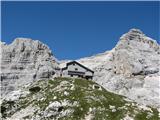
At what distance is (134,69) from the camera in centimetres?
15800

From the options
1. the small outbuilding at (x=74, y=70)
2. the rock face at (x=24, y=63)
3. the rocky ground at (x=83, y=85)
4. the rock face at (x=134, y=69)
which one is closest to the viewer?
the rocky ground at (x=83, y=85)

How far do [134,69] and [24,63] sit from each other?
4249 centimetres

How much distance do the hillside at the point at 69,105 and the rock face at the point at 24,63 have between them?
190 feet

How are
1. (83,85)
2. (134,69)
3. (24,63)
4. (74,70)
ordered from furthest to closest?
1. (24,63)
2. (134,69)
3. (74,70)
4. (83,85)

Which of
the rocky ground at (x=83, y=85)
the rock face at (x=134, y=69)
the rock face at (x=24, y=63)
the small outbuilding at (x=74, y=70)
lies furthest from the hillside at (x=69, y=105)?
the rock face at (x=24, y=63)

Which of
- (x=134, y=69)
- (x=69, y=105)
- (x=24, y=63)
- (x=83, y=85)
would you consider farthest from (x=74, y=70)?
(x=69, y=105)

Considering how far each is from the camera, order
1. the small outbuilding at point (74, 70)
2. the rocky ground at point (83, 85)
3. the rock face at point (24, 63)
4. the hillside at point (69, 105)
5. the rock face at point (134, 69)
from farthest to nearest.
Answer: the rock face at point (24, 63) → the rock face at point (134, 69) → the small outbuilding at point (74, 70) → the rocky ground at point (83, 85) → the hillside at point (69, 105)

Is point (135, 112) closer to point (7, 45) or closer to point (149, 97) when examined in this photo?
point (149, 97)

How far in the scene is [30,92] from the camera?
307ft

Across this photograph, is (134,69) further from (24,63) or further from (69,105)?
(69,105)

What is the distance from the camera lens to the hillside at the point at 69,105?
81688 mm

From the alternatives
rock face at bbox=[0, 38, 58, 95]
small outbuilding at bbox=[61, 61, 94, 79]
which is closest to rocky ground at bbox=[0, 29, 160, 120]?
rock face at bbox=[0, 38, 58, 95]

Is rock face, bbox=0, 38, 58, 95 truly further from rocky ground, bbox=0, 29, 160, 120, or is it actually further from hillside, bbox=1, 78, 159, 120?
hillside, bbox=1, 78, 159, 120

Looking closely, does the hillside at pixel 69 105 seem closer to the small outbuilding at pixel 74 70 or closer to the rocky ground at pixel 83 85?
the rocky ground at pixel 83 85
